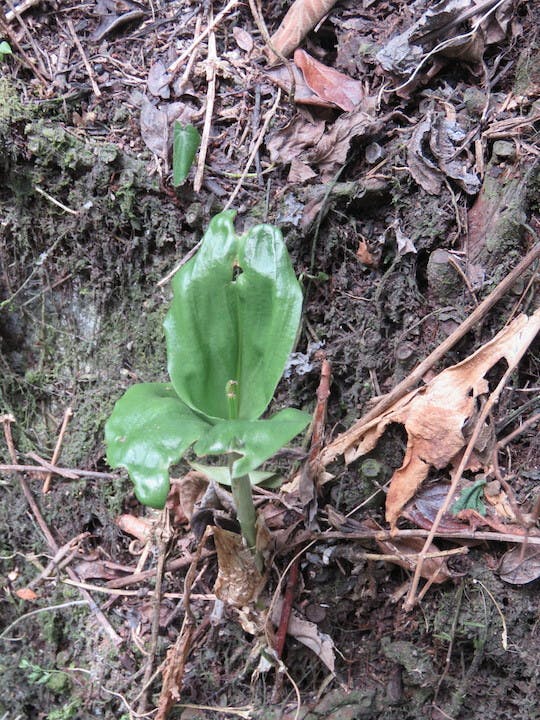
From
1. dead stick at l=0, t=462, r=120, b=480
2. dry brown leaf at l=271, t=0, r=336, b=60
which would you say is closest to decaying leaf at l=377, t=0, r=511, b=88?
dry brown leaf at l=271, t=0, r=336, b=60

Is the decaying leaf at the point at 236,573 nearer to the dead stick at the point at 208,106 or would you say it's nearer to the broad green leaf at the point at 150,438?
the broad green leaf at the point at 150,438

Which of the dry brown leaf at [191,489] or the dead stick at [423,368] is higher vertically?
the dead stick at [423,368]

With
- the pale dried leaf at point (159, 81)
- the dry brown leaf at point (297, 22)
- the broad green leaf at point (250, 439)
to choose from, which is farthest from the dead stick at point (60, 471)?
the dry brown leaf at point (297, 22)

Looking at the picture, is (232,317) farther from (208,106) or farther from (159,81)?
(159,81)

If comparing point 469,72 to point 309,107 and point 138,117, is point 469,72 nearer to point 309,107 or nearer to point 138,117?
point 309,107

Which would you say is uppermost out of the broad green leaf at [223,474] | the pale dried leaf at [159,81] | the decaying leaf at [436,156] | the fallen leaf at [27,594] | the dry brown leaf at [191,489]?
the pale dried leaf at [159,81]

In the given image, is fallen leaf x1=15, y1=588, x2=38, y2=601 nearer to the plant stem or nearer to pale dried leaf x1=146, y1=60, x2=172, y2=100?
the plant stem
